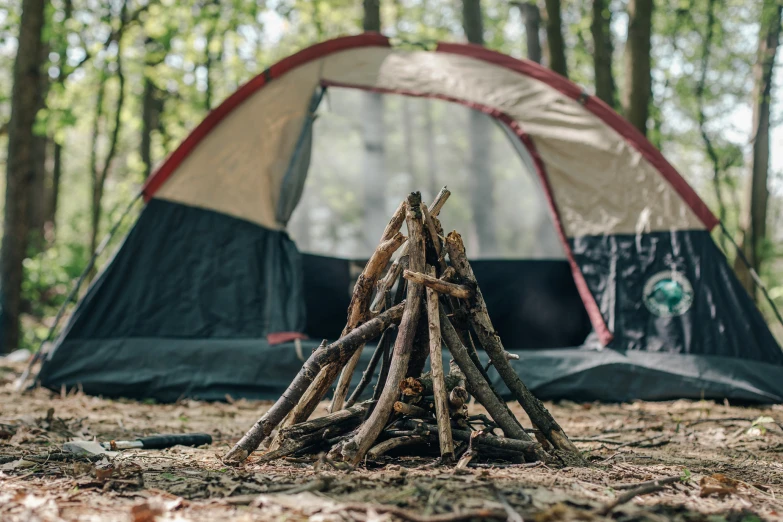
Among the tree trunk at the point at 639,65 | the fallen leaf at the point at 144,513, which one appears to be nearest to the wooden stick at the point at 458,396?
the fallen leaf at the point at 144,513

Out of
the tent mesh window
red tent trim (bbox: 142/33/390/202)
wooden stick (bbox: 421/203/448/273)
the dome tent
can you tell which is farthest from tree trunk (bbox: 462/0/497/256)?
wooden stick (bbox: 421/203/448/273)

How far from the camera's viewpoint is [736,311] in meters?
5.55

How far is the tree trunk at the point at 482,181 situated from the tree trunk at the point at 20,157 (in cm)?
486

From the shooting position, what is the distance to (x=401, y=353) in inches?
124

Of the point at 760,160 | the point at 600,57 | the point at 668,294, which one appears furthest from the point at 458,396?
the point at 760,160

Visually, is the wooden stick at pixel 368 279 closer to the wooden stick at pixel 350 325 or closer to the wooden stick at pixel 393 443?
the wooden stick at pixel 350 325

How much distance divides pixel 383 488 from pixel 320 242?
415 centimetres

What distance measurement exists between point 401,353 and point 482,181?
3.60m

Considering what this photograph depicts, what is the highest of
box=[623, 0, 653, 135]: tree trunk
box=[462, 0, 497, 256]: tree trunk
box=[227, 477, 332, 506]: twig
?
box=[623, 0, 653, 135]: tree trunk

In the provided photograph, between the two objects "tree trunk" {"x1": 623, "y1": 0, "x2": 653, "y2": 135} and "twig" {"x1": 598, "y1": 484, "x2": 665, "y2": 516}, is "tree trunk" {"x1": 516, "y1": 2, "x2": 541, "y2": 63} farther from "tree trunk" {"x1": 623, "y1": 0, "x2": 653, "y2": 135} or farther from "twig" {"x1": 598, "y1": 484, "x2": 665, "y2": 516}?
"twig" {"x1": 598, "y1": 484, "x2": 665, "y2": 516}

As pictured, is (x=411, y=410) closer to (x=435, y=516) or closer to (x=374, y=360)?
(x=374, y=360)

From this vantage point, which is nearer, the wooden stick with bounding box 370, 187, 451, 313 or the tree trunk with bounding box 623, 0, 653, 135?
the wooden stick with bounding box 370, 187, 451, 313

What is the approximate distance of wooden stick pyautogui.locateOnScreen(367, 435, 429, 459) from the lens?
2.97m

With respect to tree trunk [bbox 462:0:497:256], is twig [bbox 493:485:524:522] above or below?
below
